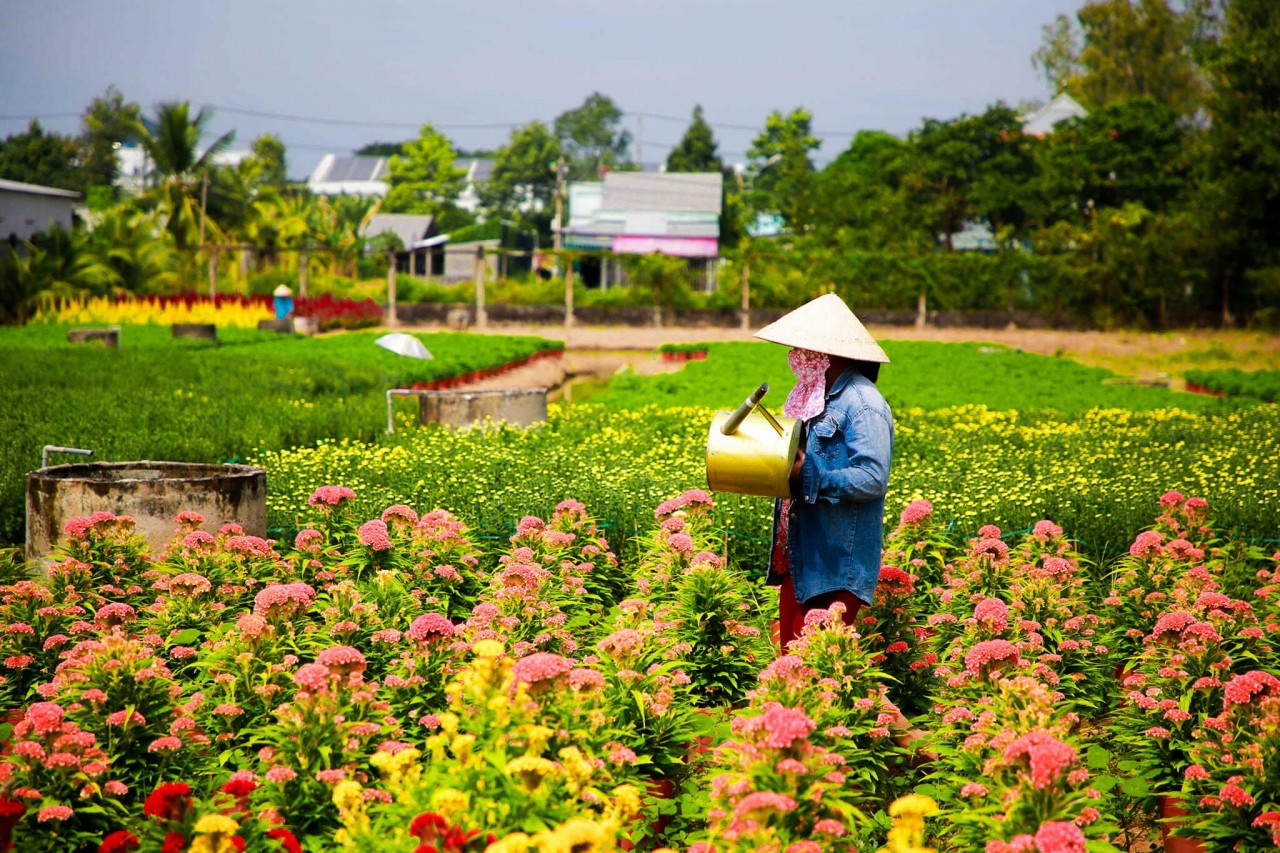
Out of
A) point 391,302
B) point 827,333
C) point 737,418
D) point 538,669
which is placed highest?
point 391,302

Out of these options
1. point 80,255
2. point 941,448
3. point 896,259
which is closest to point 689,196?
point 896,259

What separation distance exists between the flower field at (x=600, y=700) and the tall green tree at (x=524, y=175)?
220 feet

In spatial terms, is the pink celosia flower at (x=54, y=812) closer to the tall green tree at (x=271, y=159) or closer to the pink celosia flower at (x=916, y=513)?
the pink celosia flower at (x=916, y=513)

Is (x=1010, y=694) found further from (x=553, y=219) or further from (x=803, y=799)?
(x=553, y=219)

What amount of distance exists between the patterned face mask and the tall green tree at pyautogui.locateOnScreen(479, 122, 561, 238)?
223 feet

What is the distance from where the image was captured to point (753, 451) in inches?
172

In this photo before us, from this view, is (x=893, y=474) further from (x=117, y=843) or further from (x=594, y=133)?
(x=594, y=133)

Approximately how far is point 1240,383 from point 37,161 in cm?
5554

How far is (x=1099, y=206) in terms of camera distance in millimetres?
36594

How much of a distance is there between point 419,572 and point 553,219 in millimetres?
60676

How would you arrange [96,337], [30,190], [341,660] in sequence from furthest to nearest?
[30,190] → [96,337] → [341,660]

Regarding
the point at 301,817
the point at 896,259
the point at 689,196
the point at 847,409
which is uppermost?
the point at 689,196

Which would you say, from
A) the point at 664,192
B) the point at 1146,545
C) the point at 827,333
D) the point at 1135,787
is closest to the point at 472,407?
the point at 1146,545

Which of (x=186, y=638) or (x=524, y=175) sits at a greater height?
(x=524, y=175)
